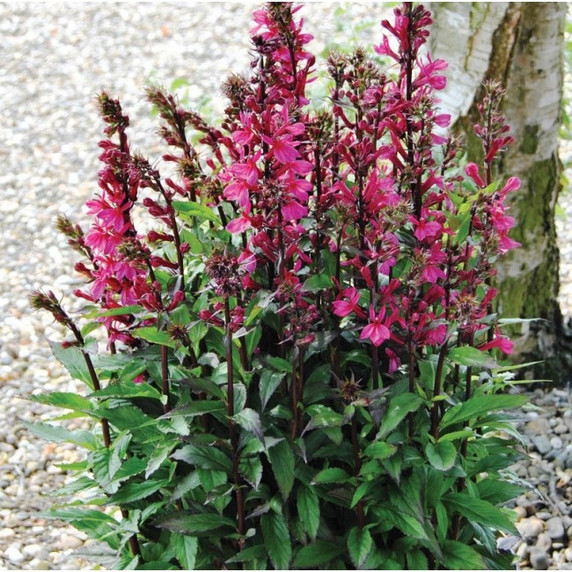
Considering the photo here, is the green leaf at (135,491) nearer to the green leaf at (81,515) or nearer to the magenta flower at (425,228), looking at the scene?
the green leaf at (81,515)

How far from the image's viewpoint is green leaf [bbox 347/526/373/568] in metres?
1.95

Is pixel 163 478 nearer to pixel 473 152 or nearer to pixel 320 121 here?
pixel 320 121

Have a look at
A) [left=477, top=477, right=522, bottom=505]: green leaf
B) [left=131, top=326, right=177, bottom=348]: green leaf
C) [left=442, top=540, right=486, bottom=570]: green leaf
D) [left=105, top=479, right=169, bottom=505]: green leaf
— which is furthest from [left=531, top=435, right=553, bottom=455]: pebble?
[left=131, top=326, right=177, bottom=348]: green leaf

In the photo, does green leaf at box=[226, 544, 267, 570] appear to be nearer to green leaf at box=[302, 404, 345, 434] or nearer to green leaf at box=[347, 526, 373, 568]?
green leaf at box=[347, 526, 373, 568]

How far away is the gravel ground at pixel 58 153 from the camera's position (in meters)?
3.34

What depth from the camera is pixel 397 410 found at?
194 cm

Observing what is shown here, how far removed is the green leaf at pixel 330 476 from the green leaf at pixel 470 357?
0.35 metres

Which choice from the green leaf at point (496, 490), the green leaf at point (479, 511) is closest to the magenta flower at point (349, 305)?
the green leaf at point (479, 511)

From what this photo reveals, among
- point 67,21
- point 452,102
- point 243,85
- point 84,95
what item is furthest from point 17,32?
point 243,85

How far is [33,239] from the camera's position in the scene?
5.23 m

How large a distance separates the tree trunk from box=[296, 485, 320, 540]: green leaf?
5.94ft

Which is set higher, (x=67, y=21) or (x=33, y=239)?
(x=67, y=21)

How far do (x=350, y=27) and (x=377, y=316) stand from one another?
4.86 metres

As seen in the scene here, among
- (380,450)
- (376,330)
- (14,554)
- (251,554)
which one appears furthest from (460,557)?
(14,554)
